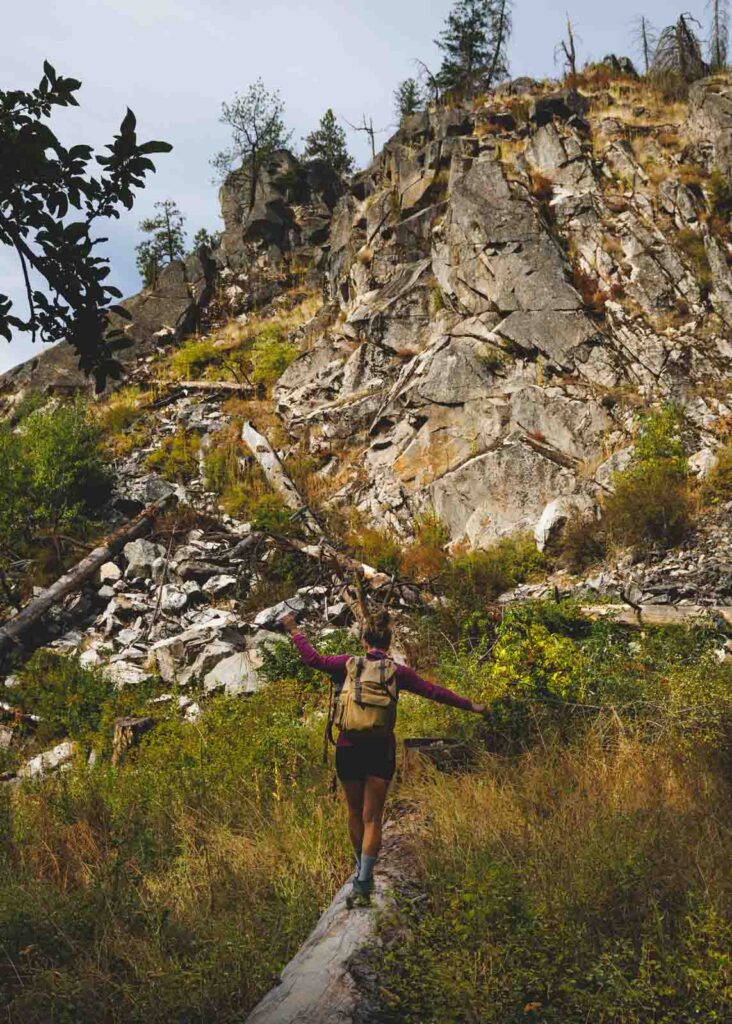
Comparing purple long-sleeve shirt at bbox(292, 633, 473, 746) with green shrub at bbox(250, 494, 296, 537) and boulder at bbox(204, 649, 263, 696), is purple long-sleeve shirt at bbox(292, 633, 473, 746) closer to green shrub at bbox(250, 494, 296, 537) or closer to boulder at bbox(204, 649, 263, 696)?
boulder at bbox(204, 649, 263, 696)

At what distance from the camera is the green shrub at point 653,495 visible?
379 inches

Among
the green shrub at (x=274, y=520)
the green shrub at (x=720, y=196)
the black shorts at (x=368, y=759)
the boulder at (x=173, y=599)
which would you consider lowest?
the black shorts at (x=368, y=759)

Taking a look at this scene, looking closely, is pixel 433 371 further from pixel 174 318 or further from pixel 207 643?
pixel 174 318

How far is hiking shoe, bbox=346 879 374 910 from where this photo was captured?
3.44 m

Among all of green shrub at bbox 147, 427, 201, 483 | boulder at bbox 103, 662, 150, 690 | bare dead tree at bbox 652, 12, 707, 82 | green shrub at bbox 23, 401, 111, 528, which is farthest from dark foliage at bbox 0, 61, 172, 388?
bare dead tree at bbox 652, 12, 707, 82

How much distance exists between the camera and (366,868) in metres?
3.54

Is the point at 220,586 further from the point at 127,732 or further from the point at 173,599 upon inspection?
the point at 127,732

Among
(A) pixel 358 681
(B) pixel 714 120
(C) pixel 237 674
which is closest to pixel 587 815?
(A) pixel 358 681

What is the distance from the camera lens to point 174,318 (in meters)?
23.1

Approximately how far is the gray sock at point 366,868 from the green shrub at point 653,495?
7.43 metres

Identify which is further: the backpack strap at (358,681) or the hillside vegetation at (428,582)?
the backpack strap at (358,681)

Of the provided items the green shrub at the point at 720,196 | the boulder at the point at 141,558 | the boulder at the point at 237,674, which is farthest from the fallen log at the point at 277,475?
the green shrub at the point at 720,196

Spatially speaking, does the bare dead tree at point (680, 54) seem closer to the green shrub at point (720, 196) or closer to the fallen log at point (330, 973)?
the green shrub at point (720, 196)

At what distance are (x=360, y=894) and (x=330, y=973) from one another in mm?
595
